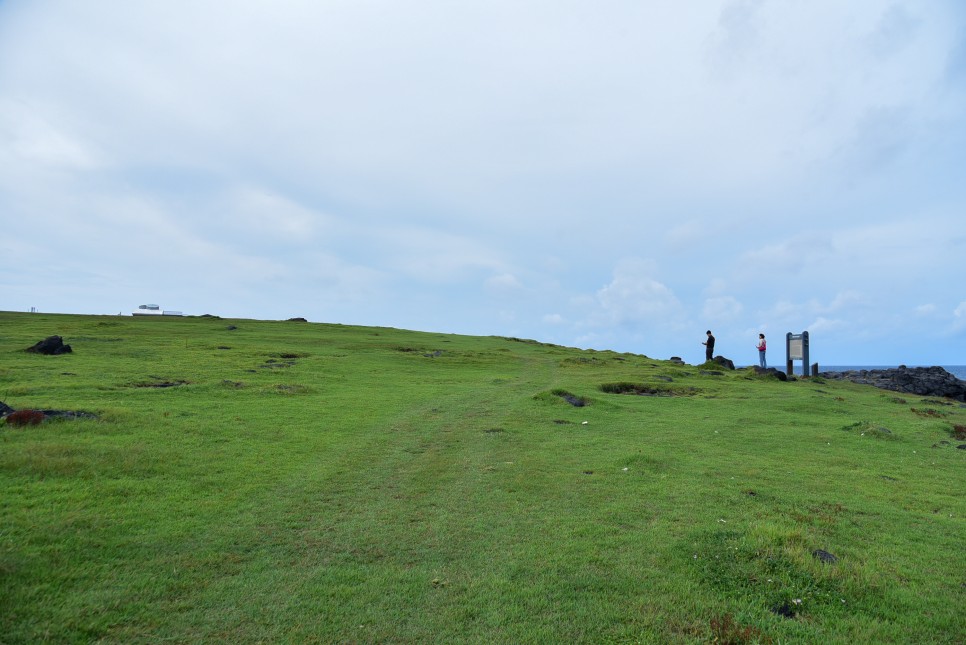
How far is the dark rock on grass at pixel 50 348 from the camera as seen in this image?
35.1m

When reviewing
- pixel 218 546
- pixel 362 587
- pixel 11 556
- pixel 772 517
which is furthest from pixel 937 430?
pixel 11 556

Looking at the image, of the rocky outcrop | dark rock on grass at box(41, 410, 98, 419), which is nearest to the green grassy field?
dark rock on grass at box(41, 410, 98, 419)

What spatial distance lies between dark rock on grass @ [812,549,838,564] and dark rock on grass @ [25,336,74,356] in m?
41.5

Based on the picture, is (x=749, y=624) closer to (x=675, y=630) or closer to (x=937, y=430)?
(x=675, y=630)

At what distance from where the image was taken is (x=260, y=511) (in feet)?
36.7

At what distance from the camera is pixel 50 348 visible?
35406 mm

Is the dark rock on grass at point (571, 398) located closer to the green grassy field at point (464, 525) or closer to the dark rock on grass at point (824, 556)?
the green grassy field at point (464, 525)

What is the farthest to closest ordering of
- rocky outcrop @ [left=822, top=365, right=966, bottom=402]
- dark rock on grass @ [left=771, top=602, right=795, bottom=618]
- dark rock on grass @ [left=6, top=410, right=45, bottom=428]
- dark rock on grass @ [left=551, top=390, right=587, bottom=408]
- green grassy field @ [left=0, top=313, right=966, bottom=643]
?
rocky outcrop @ [left=822, top=365, right=966, bottom=402] → dark rock on grass @ [left=551, top=390, right=587, bottom=408] → dark rock on grass @ [left=6, top=410, right=45, bottom=428] → dark rock on grass @ [left=771, top=602, right=795, bottom=618] → green grassy field @ [left=0, top=313, right=966, bottom=643]

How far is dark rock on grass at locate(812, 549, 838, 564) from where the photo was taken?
29.6 feet

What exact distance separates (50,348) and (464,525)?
36719mm

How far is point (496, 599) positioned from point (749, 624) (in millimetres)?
3370

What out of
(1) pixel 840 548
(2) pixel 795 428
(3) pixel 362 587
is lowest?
(3) pixel 362 587

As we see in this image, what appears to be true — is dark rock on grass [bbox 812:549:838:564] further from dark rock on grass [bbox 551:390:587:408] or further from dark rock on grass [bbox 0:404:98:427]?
dark rock on grass [bbox 0:404:98:427]

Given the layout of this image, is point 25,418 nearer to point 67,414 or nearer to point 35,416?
point 35,416
